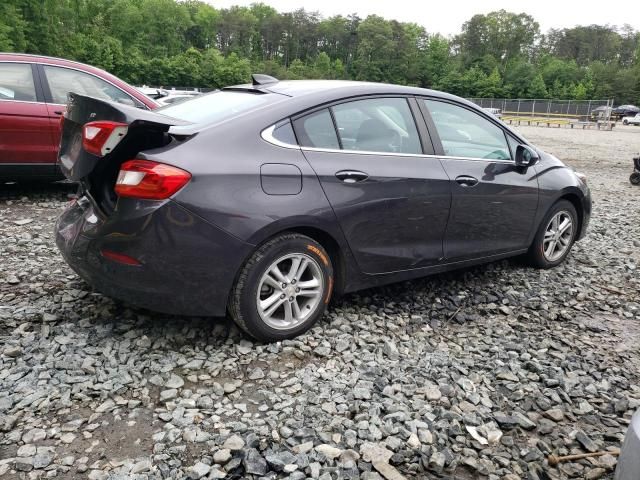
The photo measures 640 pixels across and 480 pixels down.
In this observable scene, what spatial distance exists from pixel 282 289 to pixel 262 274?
0.19 meters

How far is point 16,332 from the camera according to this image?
329 cm

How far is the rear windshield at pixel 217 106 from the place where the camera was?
10.6 ft

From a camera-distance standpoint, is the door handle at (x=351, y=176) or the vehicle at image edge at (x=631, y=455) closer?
the vehicle at image edge at (x=631, y=455)

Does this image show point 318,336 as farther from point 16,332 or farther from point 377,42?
point 377,42

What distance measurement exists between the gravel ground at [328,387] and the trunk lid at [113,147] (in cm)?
94

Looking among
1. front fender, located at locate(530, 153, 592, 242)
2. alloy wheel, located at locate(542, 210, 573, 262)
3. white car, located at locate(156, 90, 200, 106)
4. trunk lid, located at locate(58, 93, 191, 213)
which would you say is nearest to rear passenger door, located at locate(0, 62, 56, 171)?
white car, located at locate(156, 90, 200, 106)

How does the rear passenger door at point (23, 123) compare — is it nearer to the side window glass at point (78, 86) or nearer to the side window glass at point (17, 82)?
the side window glass at point (17, 82)

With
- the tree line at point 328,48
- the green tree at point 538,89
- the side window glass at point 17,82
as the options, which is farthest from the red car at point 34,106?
the green tree at point 538,89

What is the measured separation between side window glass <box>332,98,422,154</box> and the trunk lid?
1014mm

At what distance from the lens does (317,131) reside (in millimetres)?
3352

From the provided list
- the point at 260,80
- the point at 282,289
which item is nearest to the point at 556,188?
the point at 260,80

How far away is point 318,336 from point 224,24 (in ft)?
489

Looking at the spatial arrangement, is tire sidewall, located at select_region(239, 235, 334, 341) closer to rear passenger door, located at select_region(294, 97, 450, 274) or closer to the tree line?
rear passenger door, located at select_region(294, 97, 450, 274)

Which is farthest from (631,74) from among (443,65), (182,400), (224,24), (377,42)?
(182,400)
